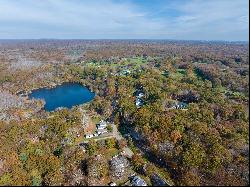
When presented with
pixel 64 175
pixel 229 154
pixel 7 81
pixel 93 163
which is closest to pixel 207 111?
pixel 229 154

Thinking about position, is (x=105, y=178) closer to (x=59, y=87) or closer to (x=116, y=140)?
(x=116, y=140)

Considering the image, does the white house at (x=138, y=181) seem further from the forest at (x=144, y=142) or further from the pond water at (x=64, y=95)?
the pond water at (x=64, y=95)

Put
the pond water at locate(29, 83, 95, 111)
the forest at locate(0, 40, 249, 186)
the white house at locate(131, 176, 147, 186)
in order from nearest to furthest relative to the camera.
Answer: the white house at locate(131, 176, 147, 186) → the forest at locate(0, 40, 249, 186) → the pond water at locate(29, 83, 95, 111)

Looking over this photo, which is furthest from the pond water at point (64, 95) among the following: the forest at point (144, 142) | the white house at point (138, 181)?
the white house at point (138, 181)

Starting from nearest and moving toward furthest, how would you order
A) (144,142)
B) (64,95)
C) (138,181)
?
(138,181), (144,142), (64,95)

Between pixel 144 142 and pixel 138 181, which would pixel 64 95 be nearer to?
pixel 144 142

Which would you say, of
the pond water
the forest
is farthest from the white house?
the pond water

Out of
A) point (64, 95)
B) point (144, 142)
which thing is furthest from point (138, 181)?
point (64, 95)

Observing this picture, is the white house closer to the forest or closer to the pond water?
the forest
